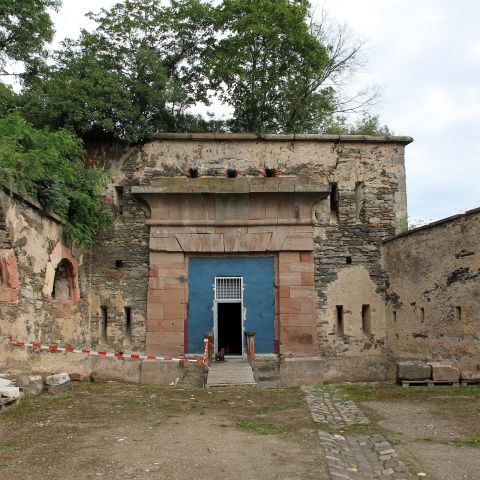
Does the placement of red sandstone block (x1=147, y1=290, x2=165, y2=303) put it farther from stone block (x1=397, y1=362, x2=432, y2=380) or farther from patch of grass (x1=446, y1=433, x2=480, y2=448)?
patch of grass (x1=446, y1=433, x2=480, y2=448)

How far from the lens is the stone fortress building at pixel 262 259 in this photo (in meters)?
14.4

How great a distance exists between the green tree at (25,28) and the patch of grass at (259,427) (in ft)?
47.7

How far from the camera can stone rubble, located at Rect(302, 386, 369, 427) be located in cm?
845

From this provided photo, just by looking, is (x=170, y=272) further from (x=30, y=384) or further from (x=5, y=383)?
(x=5, y=383)

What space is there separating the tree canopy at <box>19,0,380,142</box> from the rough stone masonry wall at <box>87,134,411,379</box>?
1.36 meters

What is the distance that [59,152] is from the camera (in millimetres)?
12922

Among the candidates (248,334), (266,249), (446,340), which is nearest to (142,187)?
(266,249)

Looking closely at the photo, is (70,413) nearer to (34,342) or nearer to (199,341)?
(34,342)

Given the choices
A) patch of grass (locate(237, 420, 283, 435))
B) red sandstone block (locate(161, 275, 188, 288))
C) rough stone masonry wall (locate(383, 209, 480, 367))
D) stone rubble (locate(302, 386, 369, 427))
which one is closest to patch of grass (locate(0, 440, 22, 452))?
patch of grass (locate(237, 420, 283, 435))

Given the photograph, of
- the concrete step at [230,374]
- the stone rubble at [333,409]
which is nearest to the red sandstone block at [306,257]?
the concrete step at [230,374]

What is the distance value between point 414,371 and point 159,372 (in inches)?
250

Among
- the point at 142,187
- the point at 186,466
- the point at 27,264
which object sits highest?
the point at 142,187

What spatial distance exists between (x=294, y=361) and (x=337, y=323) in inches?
67.3

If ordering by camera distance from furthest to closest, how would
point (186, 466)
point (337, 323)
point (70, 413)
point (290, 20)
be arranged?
1. point (290, 20)
2. point (337, 323)
3. point (70, 413)
4. point (186, 466)
